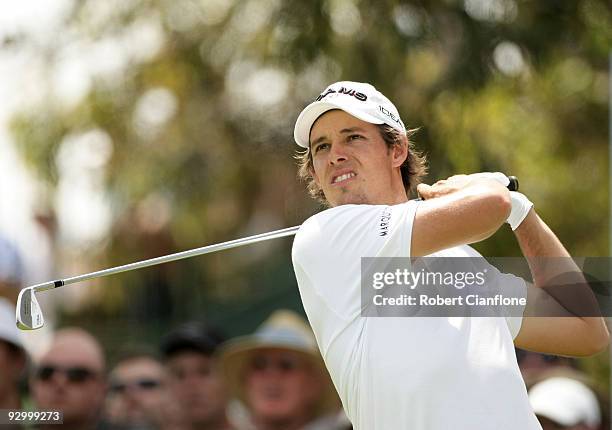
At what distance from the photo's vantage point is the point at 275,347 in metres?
5.44

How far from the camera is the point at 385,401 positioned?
8.77ft

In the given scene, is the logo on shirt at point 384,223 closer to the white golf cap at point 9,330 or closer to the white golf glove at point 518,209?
the white golf glove at point 518,209

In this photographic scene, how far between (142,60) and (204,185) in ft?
3.47

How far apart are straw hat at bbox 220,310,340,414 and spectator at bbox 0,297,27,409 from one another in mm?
970

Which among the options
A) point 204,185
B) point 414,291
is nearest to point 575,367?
point 414,291

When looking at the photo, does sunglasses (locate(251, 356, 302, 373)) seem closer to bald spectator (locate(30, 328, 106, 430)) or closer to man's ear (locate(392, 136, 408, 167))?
bald spectator (locate(30, 328, 106, 430))

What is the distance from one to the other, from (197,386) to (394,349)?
2.86m

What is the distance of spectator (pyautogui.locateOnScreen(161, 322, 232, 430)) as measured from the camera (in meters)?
5.21

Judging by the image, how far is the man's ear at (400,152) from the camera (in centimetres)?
324

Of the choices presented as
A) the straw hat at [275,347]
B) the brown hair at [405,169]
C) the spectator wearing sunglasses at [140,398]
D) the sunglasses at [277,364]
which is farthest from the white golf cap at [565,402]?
the spectator wearing sunglasses at [140,398]

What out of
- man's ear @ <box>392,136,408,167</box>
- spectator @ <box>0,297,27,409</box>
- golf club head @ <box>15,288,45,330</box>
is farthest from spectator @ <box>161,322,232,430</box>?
man's ear @ <box>392,136,408,167</box>

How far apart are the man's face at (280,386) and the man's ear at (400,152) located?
2.05 meters

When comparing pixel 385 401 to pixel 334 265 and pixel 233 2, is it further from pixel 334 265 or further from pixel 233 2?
pixel 233 2

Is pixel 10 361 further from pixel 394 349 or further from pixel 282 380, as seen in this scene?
→ pixel 394 349
